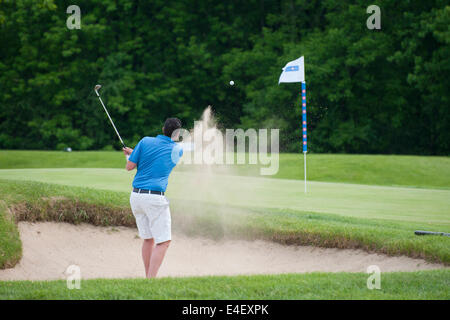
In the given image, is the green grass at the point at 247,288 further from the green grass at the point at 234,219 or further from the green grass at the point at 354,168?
the green grass at the point at 354,168

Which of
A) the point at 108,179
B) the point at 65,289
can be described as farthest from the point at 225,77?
the point at 65,289

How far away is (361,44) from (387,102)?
416 centimetres

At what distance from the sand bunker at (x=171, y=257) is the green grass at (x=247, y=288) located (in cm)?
169

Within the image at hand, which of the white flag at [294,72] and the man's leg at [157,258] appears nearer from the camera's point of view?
the man's leg at [157,258]

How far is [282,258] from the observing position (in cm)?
914

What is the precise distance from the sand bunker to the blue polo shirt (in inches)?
83.9

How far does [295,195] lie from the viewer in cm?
1352

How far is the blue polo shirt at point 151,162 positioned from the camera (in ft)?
23.0

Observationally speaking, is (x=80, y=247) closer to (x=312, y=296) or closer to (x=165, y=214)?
(x=165, y=214)

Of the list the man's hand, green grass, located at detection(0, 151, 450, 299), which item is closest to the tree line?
green grass, located at detection(0, 151, 450, 299)

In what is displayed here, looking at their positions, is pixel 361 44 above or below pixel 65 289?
above

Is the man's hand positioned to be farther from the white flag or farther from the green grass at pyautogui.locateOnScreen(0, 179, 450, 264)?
the white flag

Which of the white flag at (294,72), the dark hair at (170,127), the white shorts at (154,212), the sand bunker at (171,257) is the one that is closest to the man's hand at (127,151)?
the dark hair at (170,127)

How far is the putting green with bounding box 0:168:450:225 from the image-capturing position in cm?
1129
